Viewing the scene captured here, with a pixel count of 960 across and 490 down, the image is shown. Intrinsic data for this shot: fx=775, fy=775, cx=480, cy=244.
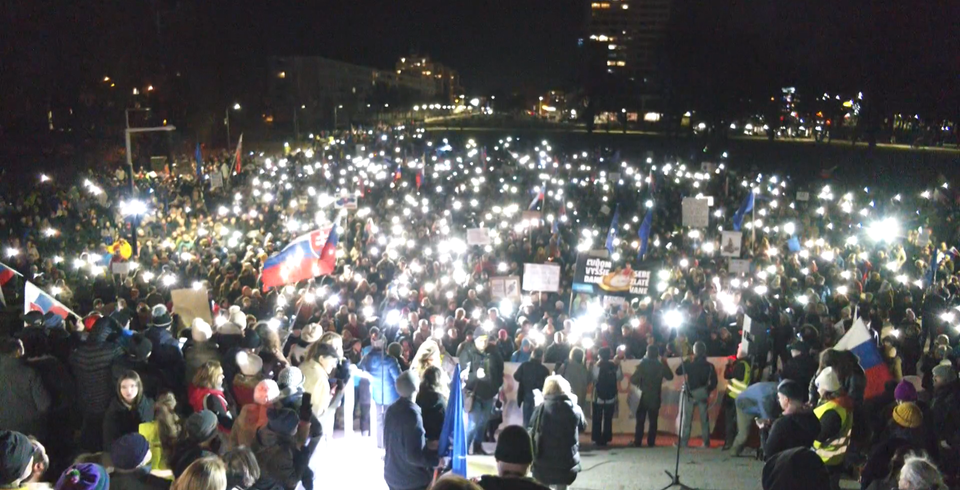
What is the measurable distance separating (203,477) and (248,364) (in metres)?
2.53

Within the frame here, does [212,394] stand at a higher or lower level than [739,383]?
higher

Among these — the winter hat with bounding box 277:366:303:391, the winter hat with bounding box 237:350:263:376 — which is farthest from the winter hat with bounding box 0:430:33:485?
the winter hat with bounding box 237:350:263:376

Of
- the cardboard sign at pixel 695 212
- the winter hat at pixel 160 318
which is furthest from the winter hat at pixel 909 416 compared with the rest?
the cardboard sign at pixel 695 212

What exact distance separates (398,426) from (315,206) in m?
19.0

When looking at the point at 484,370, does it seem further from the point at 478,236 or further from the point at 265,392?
the point at 478,236

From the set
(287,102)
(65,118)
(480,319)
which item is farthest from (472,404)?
(287,102)

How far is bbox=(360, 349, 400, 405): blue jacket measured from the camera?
7762 mm

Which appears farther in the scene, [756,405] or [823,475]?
[756,405]

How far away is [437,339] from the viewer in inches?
383

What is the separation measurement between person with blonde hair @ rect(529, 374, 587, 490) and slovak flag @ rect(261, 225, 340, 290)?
7.02m

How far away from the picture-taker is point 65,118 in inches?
1224

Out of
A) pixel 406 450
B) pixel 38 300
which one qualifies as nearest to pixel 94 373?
pixel 406 450

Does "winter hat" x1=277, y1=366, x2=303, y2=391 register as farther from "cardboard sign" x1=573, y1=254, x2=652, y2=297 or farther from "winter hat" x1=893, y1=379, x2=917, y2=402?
"cardboard sign" x1=573, y1=254, x2=652, y2=297

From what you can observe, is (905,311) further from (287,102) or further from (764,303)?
(287,102)
